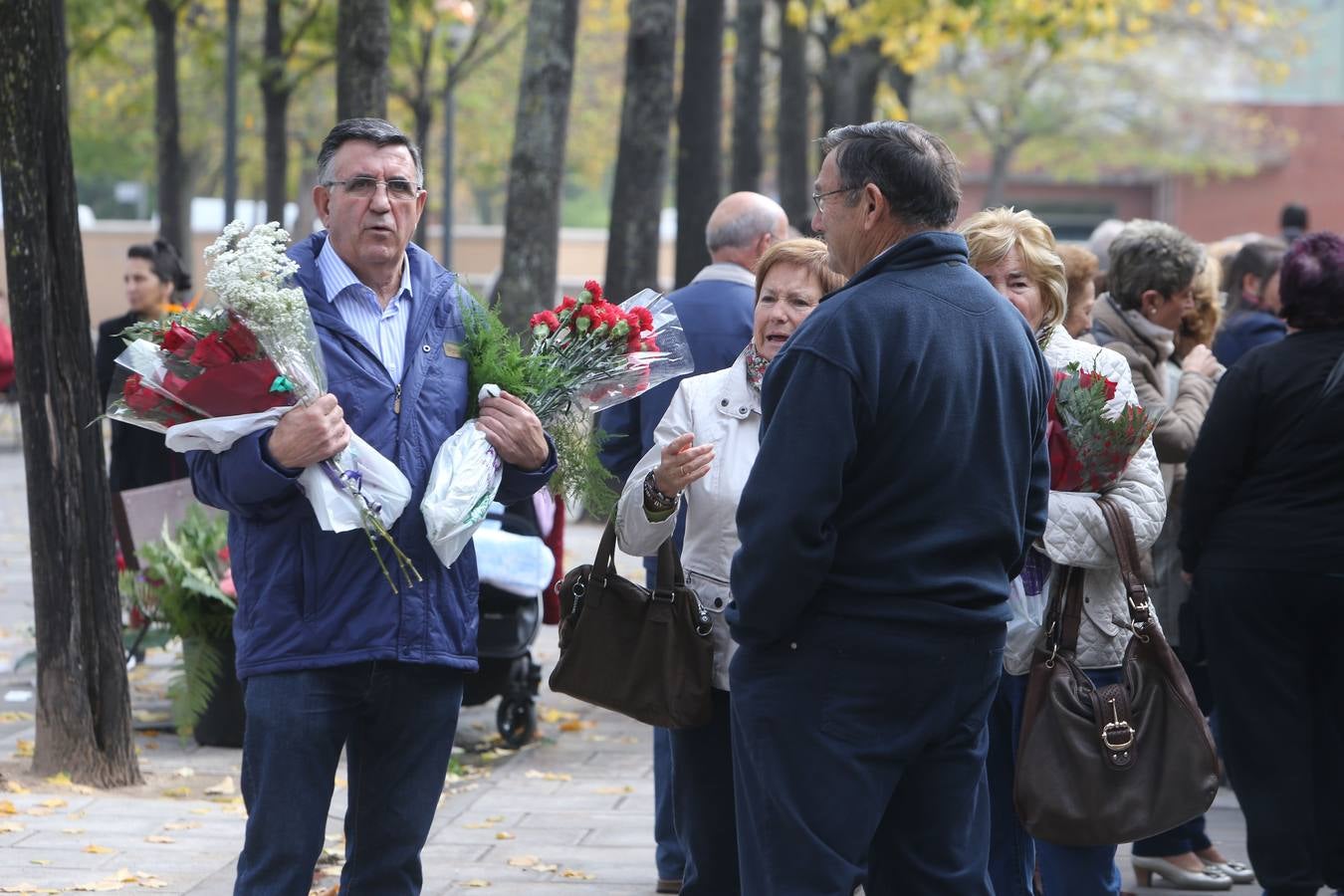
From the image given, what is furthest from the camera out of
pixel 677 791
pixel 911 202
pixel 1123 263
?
pixel 1123 263

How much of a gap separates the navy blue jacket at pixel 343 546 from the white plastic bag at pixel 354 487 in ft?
0.20

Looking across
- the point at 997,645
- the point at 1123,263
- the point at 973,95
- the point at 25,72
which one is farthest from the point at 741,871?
the point at 973,95

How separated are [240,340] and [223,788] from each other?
353cm

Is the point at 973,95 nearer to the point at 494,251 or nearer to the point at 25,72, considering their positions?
the point at 494,251

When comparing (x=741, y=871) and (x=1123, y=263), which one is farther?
(x=1123, y=263)

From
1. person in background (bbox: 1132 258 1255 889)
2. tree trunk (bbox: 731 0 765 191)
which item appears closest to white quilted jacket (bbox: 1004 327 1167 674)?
person in background (bbox: 1132 258 1255 889)

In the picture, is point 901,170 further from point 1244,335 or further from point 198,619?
point 198,619

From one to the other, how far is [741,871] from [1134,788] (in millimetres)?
1400

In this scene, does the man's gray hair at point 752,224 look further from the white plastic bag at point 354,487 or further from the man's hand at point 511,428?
the white plastic bag at point 354,487

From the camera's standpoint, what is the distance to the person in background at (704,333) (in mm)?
5785

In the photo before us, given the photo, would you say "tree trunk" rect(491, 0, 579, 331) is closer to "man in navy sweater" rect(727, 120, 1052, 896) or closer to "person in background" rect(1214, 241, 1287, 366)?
"person in background" rect(1214, 241, 1287, 366)

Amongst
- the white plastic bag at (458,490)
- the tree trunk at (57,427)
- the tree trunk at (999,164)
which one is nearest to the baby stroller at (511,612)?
the tree trunk at (57,427)

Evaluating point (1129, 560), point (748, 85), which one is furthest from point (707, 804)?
point (748, 85)

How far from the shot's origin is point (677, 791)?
4.46 meters
